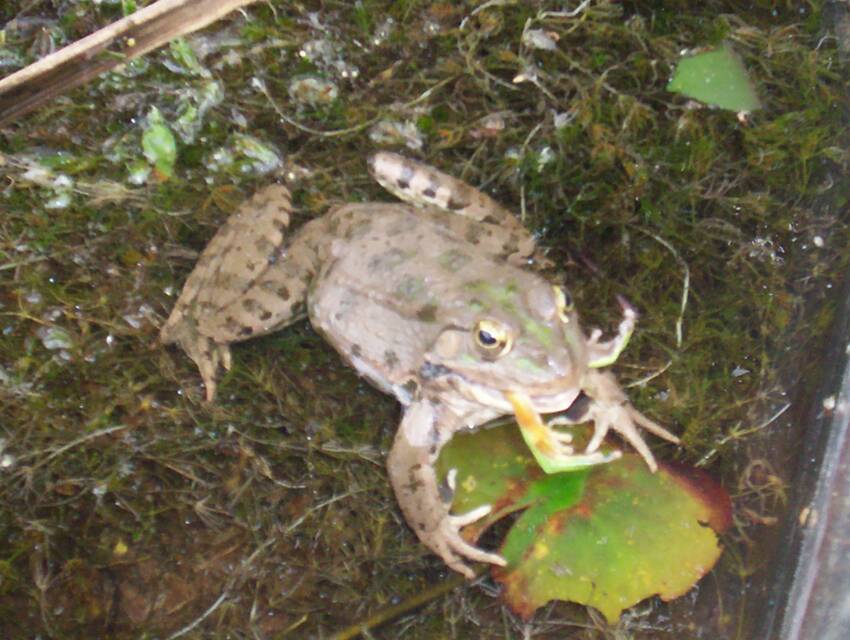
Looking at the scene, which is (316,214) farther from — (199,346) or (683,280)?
(683,280)

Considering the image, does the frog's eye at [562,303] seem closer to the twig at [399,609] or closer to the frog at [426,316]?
the frog at [426,316]

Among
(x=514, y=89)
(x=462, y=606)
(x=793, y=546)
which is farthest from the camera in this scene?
(x=514, y=89)

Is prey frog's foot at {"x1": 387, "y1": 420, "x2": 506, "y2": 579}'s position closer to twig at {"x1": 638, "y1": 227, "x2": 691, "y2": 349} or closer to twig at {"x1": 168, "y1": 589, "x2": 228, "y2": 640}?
twig at {"x1": 168, "y1": 589, "x2": 228, "y2": 640}

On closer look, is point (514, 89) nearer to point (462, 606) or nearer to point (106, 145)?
point (106, 145)

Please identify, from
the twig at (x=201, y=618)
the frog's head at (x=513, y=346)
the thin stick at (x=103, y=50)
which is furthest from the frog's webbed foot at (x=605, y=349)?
the thin stick at (x=103, y=50)

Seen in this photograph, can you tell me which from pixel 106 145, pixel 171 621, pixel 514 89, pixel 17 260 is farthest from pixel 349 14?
pixel 171 621

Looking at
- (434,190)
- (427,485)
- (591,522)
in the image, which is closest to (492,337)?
(427,485)
